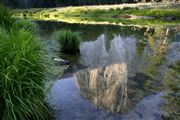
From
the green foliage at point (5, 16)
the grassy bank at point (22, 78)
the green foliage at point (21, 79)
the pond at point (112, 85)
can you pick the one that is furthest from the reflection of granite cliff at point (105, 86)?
the green foliage at point (5, 16)

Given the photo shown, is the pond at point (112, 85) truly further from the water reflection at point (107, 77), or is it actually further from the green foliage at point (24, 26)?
the green foliage at point (24, 26)

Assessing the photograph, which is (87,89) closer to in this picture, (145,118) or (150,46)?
(145,118)

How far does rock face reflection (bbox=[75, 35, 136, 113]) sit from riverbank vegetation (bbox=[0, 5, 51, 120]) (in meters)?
2.66

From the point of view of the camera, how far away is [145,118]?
9617mm

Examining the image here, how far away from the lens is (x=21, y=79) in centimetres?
777

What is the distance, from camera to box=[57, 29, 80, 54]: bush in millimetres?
19734

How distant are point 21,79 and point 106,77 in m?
6.40

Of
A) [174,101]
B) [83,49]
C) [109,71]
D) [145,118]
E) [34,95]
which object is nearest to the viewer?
[34,95]

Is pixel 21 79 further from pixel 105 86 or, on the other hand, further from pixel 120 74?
pixel 120 74

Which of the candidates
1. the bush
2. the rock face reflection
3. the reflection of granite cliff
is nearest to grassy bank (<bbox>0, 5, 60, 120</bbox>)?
the reflection of granite cliff

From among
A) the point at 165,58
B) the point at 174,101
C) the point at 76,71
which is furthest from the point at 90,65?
the point at 174,101

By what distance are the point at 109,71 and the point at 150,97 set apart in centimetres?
384

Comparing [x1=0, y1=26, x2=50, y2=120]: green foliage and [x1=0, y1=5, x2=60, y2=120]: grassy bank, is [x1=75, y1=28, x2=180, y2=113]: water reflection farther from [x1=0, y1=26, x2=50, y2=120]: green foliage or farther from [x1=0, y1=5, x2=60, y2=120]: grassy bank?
[x1=0, y1=26, x2=50, y2=120]: green foliage

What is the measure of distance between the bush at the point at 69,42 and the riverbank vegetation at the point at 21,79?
10777 millimetres
